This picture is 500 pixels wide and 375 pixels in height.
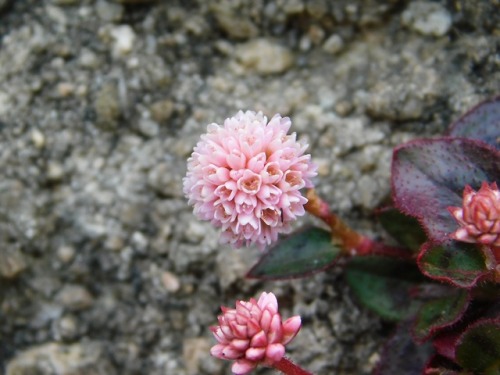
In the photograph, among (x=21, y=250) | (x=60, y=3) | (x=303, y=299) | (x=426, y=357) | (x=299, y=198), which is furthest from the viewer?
(x=60, y=3)

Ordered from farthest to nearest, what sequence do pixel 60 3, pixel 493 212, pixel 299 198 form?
pixel 60 3, pixel 299 198, pixel 493 212

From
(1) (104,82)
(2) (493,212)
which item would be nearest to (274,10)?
(1) (104,82)

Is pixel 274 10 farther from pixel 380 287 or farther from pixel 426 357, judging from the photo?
pixel 426 357

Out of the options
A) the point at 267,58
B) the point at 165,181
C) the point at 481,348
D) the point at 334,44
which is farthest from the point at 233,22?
the point at 481,348

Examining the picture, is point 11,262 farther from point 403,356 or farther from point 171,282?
point 403,356

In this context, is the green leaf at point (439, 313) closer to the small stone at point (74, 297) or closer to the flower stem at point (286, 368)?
the flower stem at point (286, 368)

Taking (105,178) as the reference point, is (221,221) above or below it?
above

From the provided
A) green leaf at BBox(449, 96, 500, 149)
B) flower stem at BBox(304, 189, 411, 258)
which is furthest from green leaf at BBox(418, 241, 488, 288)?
green leaf at BBox(449, 96, 500, 149)
